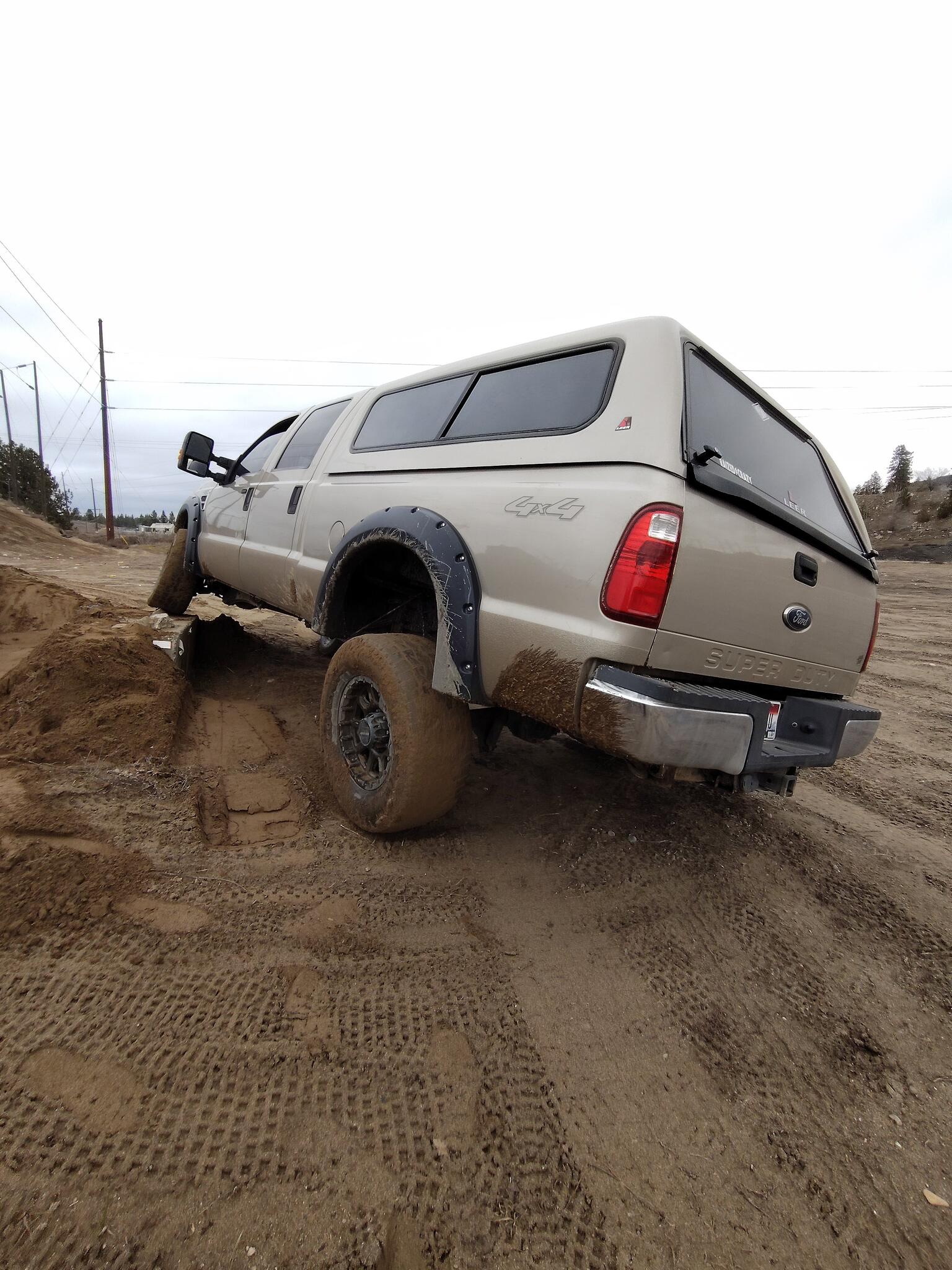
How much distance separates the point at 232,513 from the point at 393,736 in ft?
10.0

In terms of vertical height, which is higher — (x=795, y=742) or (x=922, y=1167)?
(x=795, y=742)

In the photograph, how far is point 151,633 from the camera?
406 cm

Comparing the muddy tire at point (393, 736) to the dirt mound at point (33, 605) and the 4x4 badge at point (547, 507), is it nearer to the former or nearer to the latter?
the 4x4 badge at point (547, 507)

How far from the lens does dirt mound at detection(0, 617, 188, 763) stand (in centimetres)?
294

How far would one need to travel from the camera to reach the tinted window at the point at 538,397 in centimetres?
217

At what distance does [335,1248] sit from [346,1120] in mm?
247

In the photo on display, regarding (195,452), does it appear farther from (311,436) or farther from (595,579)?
(595,579)

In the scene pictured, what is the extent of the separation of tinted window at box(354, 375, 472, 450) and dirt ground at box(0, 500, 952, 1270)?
1.74 m

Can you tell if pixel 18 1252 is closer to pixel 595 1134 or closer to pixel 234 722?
pixel 595 1134

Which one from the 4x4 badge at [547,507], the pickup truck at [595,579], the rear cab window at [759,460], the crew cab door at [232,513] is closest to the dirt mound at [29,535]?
the crew cab door at [232,513]

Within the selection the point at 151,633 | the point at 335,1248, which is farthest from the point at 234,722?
the point at 335,1248

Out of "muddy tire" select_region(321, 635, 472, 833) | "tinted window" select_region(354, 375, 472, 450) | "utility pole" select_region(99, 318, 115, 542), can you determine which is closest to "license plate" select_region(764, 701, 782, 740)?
"muddy tire" select_region(321, 635, 472, 833)

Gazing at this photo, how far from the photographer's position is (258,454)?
15.7 ft

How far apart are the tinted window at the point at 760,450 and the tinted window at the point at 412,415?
111 cm
